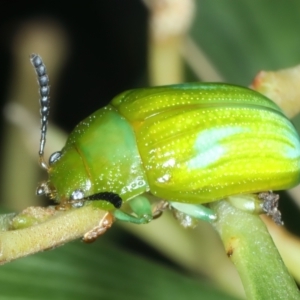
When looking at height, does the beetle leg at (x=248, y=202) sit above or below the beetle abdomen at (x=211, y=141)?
below

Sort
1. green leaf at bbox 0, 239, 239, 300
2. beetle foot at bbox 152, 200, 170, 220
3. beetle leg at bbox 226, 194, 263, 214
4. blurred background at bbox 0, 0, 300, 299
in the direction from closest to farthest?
1. beetle leg at bbox 226, 194, 263, 214
2. beetle foot at bbox 152, 200, 170, 220
3. green leaf at bbox 0, 239, 239, 300
4. blurred background at bbox 0, 0, 300, 299

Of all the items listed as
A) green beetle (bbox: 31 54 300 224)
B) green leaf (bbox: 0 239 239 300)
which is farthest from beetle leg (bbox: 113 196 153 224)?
green leaf (bbox: 0 239 239 300)

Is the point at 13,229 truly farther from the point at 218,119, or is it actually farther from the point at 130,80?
the point at 130,80

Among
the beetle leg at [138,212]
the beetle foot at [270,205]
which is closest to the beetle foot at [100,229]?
the beetle leg at [138,212]

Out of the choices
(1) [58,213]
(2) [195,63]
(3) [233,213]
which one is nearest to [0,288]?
(1) [58,213]

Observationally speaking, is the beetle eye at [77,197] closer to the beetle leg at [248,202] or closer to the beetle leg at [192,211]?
the beetle leg at [192,211]

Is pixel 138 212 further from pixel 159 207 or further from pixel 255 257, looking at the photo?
pixel 255 257

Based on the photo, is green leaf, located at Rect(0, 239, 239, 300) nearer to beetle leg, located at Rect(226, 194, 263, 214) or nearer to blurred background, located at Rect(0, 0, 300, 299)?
blurred background, located at Rect(0, 0, 300, 299)
